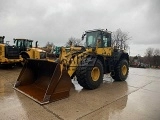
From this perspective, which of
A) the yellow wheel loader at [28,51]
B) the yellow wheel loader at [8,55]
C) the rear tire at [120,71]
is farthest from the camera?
the yellow wheel loader at [28,51]

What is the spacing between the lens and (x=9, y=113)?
150 inches

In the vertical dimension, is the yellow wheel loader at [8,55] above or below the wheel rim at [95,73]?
above

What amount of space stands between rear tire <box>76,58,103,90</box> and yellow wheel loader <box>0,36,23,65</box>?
6.57 metres

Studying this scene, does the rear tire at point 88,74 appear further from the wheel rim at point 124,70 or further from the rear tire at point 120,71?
the wheel rim at point 124,70

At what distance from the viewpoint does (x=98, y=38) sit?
7207mm

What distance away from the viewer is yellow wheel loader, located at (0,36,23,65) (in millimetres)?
10523

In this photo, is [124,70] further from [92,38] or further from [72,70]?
[72,70]

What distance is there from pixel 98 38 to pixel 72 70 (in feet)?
6.70

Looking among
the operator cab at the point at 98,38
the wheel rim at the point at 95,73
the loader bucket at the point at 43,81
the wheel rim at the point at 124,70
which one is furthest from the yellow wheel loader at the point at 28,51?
the wheel rim at the point at 95,73

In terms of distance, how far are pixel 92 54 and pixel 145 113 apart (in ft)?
9.86

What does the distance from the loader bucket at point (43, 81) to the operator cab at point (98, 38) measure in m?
2.30

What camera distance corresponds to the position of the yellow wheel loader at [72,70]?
4.75 meters

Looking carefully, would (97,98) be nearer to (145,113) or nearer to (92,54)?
(145,113)

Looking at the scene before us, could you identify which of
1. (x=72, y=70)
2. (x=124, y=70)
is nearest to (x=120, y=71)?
(x=124, y=70)
